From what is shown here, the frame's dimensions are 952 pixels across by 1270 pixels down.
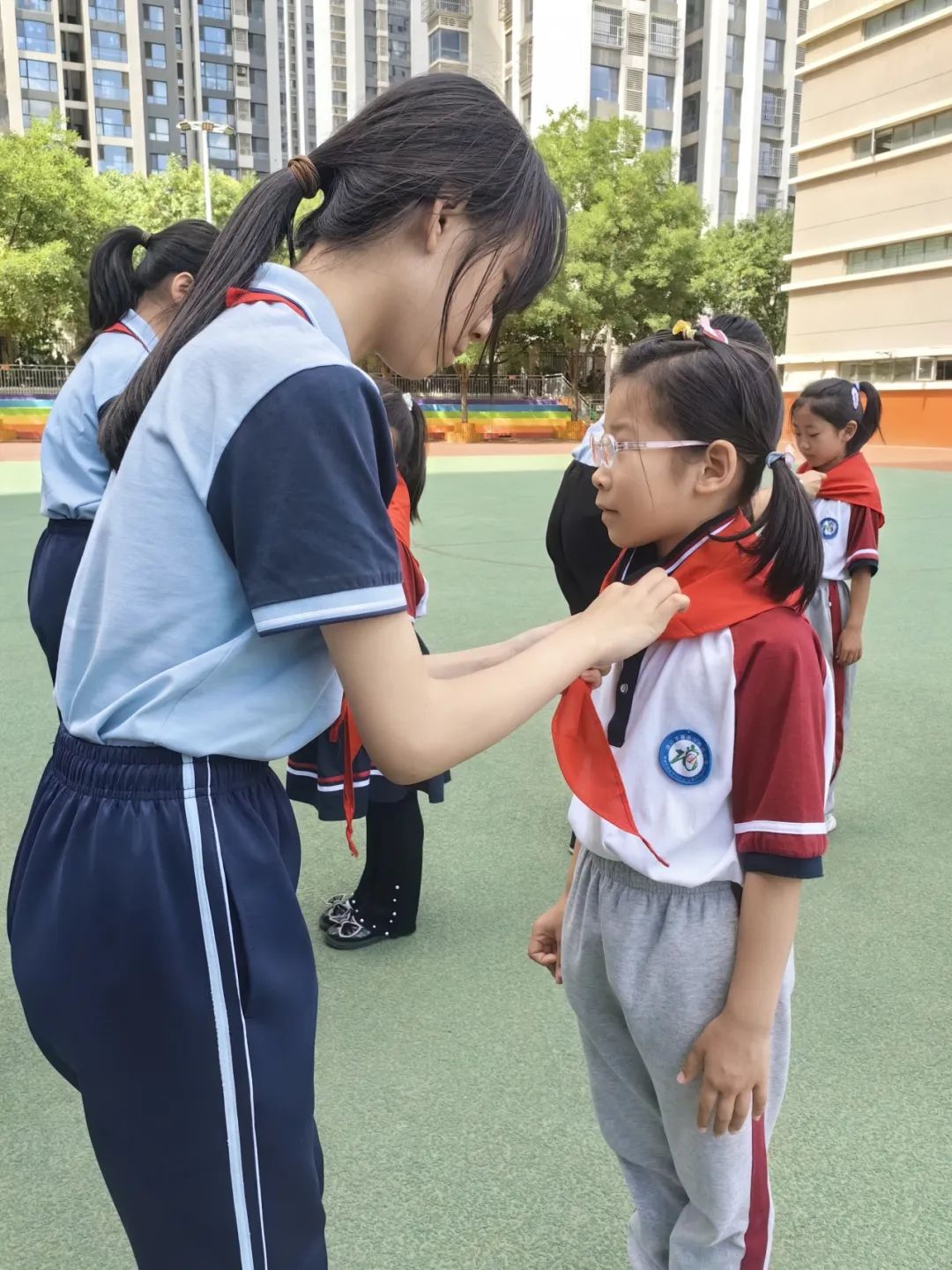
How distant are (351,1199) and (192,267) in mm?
2160

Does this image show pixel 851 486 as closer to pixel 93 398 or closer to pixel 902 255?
pixel 93 398

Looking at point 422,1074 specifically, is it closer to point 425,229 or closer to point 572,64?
point 425,229

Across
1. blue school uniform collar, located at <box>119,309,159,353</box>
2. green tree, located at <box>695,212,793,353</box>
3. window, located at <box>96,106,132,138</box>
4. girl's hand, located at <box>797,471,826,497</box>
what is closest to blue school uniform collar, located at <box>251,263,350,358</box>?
blue school uniform collar, located at <box>119,309,159,353</box>

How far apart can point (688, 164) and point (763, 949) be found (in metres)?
50.9

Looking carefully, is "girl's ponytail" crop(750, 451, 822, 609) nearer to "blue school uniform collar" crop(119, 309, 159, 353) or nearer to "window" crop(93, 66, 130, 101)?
"blue school uniform collar" crop(119, 309, 159, 353)

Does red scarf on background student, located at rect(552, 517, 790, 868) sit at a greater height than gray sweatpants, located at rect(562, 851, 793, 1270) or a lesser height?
greater

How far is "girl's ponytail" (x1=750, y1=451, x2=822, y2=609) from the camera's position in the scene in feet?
4.06

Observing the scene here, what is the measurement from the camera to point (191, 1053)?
96cm

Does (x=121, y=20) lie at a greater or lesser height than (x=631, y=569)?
greater

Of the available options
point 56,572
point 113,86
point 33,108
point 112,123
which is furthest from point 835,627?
point 113,86

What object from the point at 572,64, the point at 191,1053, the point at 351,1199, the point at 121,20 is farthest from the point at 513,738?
the point at 121,20

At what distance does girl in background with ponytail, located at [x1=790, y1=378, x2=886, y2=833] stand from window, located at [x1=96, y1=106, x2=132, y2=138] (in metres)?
59.3

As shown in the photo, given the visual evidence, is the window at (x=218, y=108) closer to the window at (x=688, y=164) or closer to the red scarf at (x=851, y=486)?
the window at (x=688, y=164)

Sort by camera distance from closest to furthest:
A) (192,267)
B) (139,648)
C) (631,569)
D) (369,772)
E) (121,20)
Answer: (139,648) → (631,569) → (369,772) → (192,267) → (121,20)
